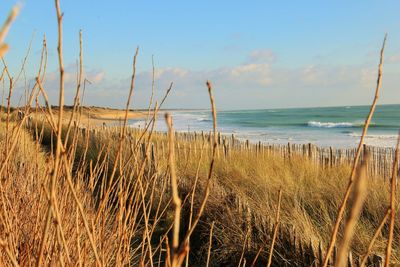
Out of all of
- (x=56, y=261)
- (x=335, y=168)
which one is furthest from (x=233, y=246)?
(x=335, y=168)

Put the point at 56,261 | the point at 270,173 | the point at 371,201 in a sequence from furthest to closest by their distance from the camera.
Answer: the point at 270,173 < the point at 371,201 < the point at 56,261

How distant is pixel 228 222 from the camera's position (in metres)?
3.85

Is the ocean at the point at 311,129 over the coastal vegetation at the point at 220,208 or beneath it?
beneath

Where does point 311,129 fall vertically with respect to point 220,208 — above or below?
below

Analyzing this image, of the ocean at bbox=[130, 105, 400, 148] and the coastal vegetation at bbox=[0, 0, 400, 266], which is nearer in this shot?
the coastal vegetation at bbox=[0, 0, 400, 266]

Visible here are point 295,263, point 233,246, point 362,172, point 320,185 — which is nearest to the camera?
point 362,172

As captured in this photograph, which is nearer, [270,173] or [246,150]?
[270,173]

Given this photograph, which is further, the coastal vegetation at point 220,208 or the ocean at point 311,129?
the ocean at point 311,129

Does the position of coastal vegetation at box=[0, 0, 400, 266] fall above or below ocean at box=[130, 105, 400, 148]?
above

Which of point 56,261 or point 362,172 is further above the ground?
point 362,172

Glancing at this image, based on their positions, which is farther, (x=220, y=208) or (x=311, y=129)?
(x=311, y=129)

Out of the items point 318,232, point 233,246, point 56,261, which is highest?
point 56,261

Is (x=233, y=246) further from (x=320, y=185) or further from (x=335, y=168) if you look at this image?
Result: (x=335, y=168)

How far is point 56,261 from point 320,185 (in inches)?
146
